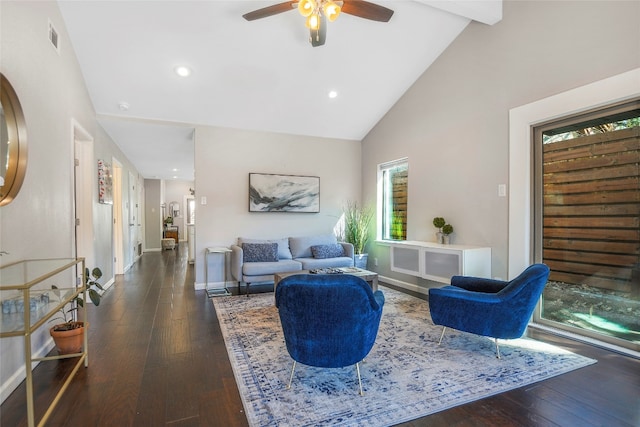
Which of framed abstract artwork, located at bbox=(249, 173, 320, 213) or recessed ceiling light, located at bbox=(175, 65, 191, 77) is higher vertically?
recessed ceiling light, located at bbox=(175, 65, 191, 77)

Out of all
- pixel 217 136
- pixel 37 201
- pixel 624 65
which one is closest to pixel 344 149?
Answer: pixel 217 136

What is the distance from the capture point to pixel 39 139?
101 inches

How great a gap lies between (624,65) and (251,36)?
3.46 metres

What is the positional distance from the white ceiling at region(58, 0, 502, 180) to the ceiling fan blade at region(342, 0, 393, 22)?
0.62 metres

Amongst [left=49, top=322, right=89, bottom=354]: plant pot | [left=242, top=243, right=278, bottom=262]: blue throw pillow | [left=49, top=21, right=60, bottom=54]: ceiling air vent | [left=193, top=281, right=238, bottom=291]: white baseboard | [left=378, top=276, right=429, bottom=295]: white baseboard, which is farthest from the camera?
[left=193, top=281, right=238, bottom=291]: white baseboard

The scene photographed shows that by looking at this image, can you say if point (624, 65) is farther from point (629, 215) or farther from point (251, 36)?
point (251, 36)

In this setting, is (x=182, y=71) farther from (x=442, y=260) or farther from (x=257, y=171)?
(x=442, y=260)

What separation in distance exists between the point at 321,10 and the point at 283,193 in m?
3.21

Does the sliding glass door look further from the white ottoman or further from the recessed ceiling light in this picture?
the white ottoman

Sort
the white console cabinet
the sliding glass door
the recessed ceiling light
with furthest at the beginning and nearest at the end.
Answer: the recessed ceiling light, the white console cabinet, the sliding glass door

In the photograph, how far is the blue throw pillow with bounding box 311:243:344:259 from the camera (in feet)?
16.8

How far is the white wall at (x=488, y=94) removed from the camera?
2723 millimetres

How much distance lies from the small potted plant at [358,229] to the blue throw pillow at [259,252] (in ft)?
4.85

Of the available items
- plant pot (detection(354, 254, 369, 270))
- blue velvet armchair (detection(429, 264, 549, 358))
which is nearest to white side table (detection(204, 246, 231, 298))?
plant pot (detection(354, 254, 369, 270))
